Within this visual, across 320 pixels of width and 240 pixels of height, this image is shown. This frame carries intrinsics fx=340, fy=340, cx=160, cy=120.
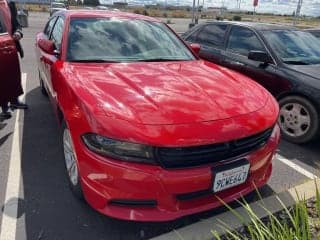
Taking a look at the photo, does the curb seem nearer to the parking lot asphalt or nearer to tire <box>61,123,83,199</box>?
the parking lot asphalt

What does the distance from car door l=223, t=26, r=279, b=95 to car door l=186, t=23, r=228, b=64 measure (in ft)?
0.52

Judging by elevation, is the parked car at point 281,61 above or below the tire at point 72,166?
above

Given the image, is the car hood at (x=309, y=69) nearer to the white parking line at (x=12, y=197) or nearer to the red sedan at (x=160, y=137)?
the red sedan at (x=160, y=137)

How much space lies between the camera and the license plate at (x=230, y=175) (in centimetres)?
242

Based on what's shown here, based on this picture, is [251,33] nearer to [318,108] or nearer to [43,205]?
[318,108]

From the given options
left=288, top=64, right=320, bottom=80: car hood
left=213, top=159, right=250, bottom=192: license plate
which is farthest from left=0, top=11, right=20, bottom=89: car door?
left=288, top=64, right=320, bottom=80: car hood

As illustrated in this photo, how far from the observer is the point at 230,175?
2.48 m

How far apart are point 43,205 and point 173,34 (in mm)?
2530

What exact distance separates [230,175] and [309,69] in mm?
2849

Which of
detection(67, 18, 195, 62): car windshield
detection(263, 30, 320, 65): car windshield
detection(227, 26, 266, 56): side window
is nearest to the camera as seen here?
detection(67, 18, 195, 62): car windshield

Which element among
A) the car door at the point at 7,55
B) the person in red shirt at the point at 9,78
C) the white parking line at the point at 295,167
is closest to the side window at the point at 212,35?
the white parking line at the point at 295,167

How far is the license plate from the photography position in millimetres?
2420

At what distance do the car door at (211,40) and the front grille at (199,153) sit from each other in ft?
11.1

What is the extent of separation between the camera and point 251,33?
5434 mm
